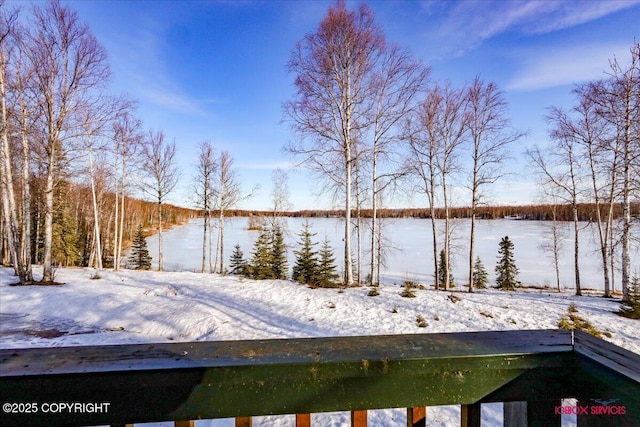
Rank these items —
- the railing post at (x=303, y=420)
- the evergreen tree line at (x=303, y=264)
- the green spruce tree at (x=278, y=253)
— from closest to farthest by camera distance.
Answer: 1. the railing post at (x=303, y=420)
2. the evergreen tree line at (x=303, y=264)
3. the green spruce tree at (x=278, y=253)

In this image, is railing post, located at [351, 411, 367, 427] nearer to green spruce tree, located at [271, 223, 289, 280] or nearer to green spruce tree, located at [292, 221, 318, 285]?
green spruce tree, located at [292, 221, 318, 285]

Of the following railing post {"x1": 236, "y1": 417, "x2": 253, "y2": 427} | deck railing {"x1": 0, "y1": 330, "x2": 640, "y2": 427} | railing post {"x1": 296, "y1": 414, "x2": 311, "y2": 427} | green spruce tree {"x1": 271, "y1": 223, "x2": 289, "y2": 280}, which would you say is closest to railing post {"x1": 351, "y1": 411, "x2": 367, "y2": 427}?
deck railing {"x1": 0, "y1": 330, "x2": 640, "y2": 427}

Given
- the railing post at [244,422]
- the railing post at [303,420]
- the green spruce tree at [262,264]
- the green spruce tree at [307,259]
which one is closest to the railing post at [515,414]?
the railing post at [303,420]

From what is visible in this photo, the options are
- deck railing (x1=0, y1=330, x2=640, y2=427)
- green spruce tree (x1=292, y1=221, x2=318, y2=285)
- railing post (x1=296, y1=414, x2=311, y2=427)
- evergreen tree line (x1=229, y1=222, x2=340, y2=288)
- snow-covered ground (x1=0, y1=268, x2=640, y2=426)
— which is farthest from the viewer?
green spruce tree (x1=292, y1=221, x2=318, y2=285)

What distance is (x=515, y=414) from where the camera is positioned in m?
0.88

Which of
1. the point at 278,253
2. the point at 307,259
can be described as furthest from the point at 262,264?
the point at 278,253

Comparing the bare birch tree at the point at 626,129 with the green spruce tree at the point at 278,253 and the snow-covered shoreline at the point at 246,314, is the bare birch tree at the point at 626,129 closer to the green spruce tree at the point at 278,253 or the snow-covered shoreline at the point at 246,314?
the snow-covered shoreline at the point at 246,314

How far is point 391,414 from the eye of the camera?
360 centimetres

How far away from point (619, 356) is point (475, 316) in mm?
7440

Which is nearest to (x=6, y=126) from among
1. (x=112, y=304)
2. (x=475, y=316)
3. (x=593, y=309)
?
(x=112, y=304)

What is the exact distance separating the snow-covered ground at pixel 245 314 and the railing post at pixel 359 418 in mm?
5588

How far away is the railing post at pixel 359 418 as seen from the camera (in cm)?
85

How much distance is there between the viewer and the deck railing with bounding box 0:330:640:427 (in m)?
0.72

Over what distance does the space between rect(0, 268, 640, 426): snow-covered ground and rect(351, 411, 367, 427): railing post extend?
559cm
